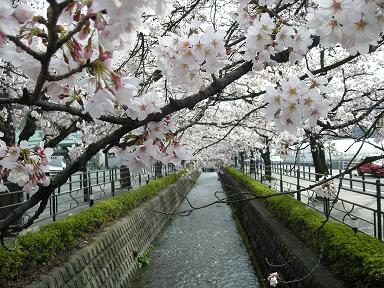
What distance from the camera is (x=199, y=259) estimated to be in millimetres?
12445

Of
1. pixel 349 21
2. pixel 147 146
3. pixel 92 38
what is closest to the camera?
pixel 92 38

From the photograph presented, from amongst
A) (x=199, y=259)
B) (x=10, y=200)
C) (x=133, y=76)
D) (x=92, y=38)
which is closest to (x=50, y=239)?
(x=10, y=200)

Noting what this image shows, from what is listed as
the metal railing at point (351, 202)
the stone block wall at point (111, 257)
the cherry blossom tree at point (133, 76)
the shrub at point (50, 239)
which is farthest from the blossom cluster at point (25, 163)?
the shrub at point (50, 239)

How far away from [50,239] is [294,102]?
5.26 metres

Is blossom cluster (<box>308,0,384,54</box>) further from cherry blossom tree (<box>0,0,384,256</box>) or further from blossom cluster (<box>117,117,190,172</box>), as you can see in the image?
blossom cluster (<box>117,117,190,172</box>)

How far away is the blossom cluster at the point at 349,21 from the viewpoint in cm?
152

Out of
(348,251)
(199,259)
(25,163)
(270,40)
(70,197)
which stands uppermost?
(270,40)

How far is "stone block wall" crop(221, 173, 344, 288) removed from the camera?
5.23m

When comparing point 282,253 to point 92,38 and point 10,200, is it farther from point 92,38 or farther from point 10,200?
point 92,38

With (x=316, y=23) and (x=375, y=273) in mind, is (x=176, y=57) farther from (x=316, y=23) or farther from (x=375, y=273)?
(x=375, y=273)

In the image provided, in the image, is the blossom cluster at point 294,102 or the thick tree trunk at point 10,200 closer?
the blossom cluster at point 294,102

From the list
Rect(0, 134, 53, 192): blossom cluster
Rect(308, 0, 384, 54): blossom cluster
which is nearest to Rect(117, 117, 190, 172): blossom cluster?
Rect(0, 134, 53, 192): blossom cluster

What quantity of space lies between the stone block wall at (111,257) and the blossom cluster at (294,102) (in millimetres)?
1669

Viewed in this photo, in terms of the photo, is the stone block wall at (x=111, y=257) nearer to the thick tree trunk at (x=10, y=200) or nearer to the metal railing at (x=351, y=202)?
the thick tree trunk at (x=10, y=200)
